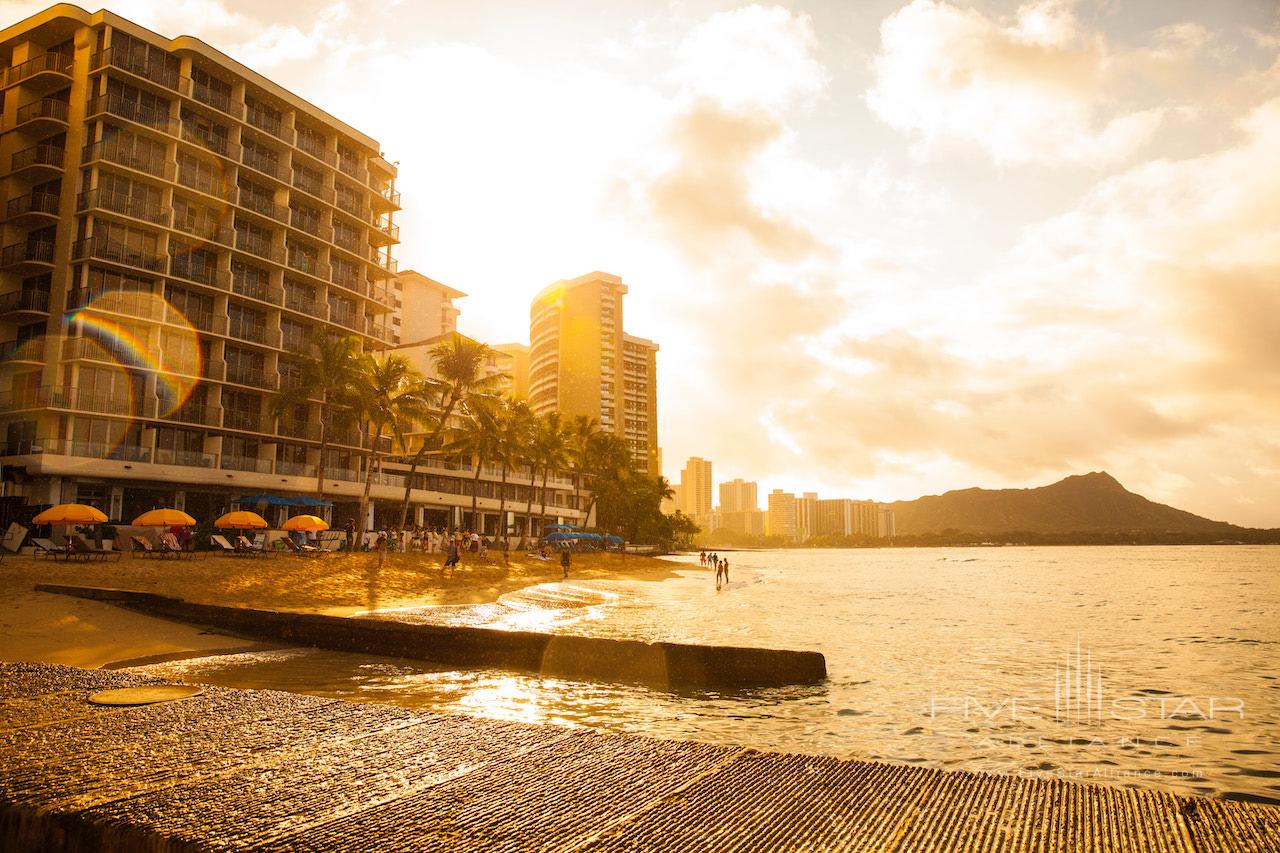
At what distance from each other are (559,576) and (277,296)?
30.0 meters

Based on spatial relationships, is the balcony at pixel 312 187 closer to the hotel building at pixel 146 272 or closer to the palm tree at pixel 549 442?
the hotel building at pixel 146 272

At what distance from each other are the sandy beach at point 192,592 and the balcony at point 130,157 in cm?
2796

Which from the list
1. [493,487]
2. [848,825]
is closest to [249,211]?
[493,487]

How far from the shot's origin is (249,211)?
174 ft

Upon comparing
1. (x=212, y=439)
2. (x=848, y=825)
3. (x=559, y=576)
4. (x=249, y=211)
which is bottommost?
(x=559, y=576)

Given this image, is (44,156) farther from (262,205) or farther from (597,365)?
(597,365)

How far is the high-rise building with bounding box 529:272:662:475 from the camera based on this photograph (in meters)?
157

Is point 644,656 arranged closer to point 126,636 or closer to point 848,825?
point 848,825

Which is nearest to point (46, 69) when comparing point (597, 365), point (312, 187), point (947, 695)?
point (312, 187)

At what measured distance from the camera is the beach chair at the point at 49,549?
29373 millimetres

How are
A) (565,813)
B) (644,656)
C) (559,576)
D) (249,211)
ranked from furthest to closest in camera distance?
1. (249,211)
2. (559,576)
3. (644,656)
4. (565,813)

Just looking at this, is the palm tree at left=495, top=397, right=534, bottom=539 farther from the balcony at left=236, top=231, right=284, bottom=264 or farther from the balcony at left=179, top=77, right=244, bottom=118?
the balcony at left=179, top=77, right=244, bottom=118

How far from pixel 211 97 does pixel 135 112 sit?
20.0 feet

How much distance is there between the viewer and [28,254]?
151 feet
